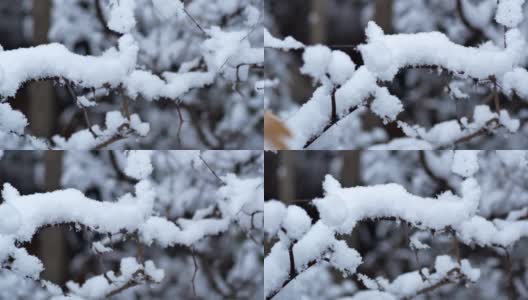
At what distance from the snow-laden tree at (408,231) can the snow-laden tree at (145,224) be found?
16 centimetres

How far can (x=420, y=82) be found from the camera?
1782 mm

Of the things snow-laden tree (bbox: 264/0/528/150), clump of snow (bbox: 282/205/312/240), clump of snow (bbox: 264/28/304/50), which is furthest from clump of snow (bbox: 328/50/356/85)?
clump of snow (bbox: 282/205/312/240)

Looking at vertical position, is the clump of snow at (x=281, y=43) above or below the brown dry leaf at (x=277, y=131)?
above

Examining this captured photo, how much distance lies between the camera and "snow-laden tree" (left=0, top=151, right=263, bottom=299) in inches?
55.1

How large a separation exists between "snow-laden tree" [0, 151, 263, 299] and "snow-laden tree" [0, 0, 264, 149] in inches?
3.2

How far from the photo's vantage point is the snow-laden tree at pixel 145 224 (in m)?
1.40

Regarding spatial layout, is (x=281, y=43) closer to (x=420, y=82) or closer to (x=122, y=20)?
(x=122, y=20)

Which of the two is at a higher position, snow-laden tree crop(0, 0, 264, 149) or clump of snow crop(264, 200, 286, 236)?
snow-laden tree crop(0, 0, 264, 149)

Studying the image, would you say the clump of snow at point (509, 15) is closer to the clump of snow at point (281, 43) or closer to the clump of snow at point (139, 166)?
the clump of snow at point (281, 43)

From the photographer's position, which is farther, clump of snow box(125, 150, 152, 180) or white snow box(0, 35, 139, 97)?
clump of snow box(125, 150, 152, 180)

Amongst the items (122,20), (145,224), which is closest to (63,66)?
(122,20)

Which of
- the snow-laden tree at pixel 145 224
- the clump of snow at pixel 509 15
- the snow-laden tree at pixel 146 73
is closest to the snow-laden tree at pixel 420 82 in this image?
the clump of snow at pixel 509 15

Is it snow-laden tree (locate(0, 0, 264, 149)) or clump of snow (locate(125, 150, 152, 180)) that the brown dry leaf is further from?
clump of snow (locate(125, 150, 152, 180))

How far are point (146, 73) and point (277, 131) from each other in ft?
1.01
